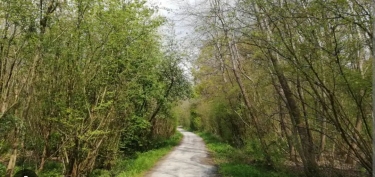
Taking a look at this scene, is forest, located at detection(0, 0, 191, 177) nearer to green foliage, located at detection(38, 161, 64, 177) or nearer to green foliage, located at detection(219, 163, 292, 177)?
green foliage, located at detection(38, 161, 64, 177)

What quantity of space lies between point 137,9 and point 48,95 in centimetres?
432

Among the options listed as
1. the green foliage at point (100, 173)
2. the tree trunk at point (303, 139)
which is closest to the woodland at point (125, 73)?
the tree trunk at point (303, 139)

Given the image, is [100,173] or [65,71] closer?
[65,71]

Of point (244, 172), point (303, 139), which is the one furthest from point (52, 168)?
point (303, 139)

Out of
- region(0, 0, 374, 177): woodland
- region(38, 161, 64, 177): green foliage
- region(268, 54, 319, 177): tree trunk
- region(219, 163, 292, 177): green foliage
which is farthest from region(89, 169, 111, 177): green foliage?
region(268, 54, 319, 177): tree trunk

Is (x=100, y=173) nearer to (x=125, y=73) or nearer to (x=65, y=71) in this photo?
(x=125, y=73)

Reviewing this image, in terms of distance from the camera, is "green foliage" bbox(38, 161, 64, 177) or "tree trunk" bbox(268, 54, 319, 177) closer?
"tree trunk" bbox(268, 54, 319, 177)

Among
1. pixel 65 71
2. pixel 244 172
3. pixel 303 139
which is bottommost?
pixel 244 172

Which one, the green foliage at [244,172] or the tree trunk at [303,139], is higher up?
the tree trunk at [303,139]

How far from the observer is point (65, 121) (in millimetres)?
9156

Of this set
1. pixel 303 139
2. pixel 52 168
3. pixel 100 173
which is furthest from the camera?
pixel 52 168

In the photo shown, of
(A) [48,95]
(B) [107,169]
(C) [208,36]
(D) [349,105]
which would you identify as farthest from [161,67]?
(D) [349,105]

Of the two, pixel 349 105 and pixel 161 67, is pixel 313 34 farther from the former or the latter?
pixel 161 67

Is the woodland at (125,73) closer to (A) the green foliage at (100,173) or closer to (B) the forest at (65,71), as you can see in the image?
(B) the forest at (65,71)
